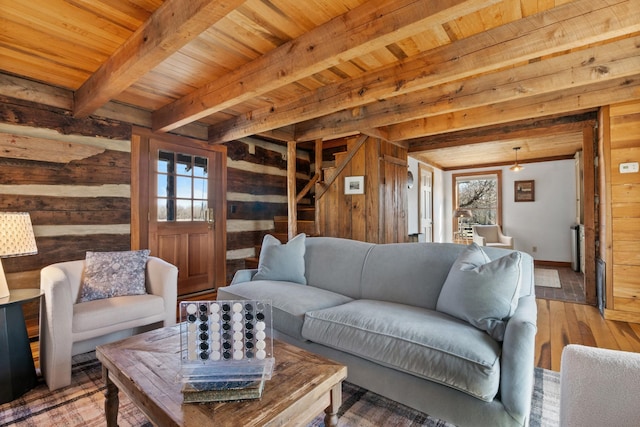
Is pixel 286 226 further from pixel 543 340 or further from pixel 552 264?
pixel 552 264

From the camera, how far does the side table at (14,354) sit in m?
1.87

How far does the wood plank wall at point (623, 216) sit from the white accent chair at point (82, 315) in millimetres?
4359

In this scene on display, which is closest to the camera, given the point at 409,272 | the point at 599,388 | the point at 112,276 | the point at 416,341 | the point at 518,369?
the point at 599,388

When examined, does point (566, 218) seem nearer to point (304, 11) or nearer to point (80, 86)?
point (304, 11)

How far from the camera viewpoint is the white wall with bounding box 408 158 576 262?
22.0 feet

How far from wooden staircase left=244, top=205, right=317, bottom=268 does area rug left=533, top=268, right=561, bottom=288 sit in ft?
11.0

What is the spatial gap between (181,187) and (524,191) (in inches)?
283

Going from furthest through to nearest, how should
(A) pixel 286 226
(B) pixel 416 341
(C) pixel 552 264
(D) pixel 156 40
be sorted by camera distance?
(C) pixel 552 264
(A) pixel 286 226
(D) pixel 156 40
(B) pixel 416 341

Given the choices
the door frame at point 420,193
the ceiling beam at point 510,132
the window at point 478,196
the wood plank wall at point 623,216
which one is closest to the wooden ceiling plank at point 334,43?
the wood plank wall at point 623,216

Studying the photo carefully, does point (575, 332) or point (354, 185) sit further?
point (354, 185)

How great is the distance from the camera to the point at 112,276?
2.58 meters

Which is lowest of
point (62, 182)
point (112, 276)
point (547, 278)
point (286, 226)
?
point (547, 278)

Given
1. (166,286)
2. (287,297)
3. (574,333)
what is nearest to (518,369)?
(287,297)

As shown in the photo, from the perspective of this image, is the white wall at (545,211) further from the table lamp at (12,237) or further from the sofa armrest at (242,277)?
the table lamp at (12,237)
